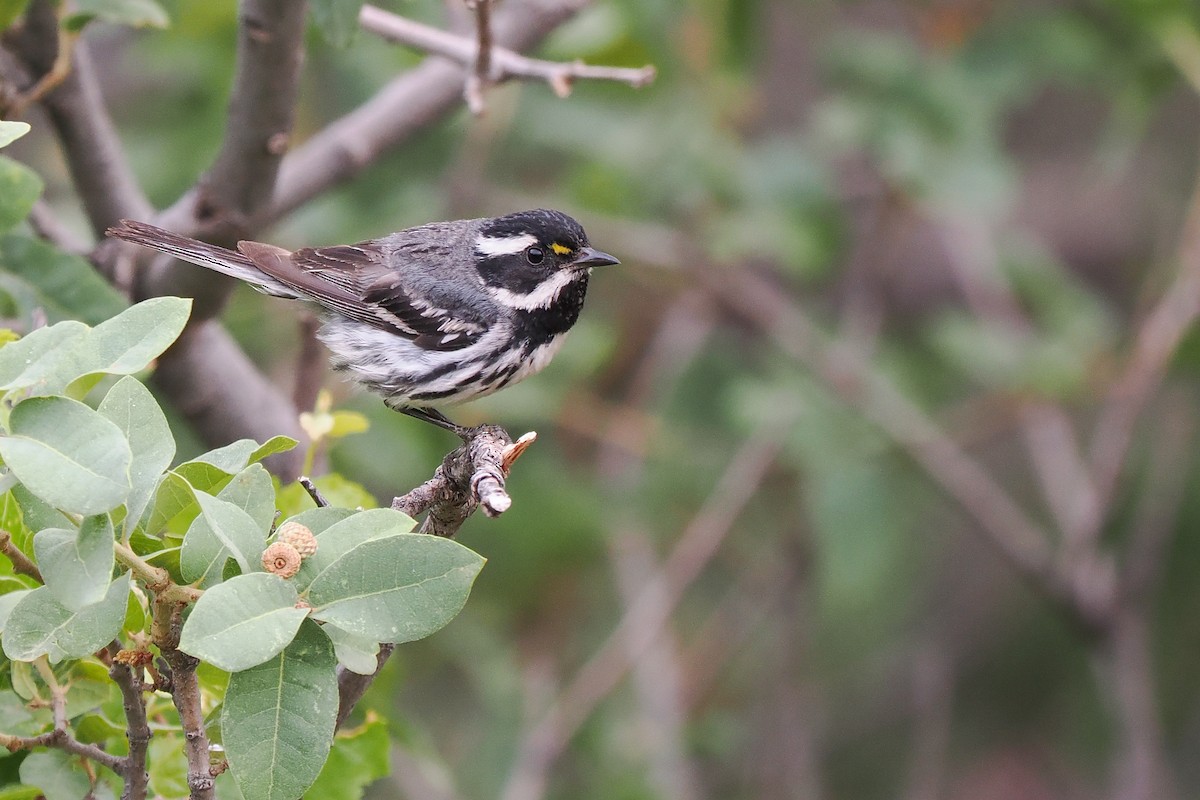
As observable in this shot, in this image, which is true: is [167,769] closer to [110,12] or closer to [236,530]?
[236,530]

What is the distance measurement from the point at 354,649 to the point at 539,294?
2408 millimetres

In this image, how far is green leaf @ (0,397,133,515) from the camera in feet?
4.73

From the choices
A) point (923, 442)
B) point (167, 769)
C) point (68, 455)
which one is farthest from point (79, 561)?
point (923, 442)

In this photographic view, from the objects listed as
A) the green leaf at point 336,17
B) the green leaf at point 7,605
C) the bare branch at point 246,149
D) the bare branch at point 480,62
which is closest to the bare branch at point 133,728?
the green leaf at point 7,605

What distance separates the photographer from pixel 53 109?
320 centimetres

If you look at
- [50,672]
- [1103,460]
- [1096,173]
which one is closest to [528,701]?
[1103,460]

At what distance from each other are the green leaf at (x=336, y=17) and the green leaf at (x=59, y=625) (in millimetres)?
1500

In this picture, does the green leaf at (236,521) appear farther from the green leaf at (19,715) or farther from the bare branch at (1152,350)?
the bare branch at (1152,350)

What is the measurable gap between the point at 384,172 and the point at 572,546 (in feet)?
5.29

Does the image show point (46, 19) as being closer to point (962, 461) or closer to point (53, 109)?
point (53, 109)

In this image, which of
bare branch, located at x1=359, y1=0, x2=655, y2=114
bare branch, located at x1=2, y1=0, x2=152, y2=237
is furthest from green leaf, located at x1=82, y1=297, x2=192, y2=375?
bare branch, located at x1=2, y1=0, x2=152, y2=237

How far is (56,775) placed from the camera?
5.94 ft

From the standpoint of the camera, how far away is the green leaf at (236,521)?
161 centimetres

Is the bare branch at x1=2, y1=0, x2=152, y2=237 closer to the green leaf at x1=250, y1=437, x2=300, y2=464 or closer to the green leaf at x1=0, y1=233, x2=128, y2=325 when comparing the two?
the green leaf at x1=0, y1=233, x2=128, y2=325
